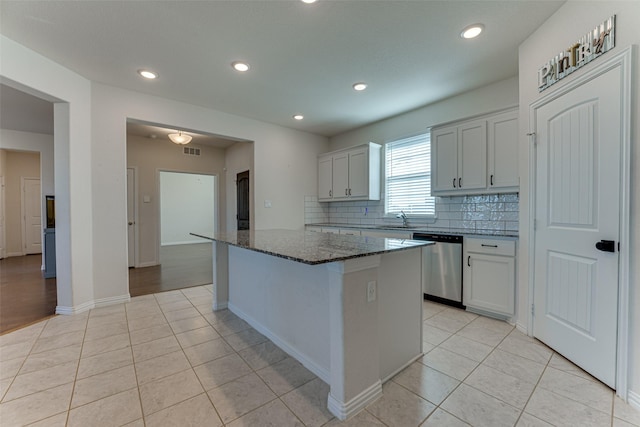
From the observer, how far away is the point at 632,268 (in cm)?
154

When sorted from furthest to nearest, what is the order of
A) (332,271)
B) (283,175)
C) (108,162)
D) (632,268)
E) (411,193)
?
(283,175)
(411,193)
(108,162)
(632,268)
(332,271)

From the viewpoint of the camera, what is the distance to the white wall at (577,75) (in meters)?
1.51

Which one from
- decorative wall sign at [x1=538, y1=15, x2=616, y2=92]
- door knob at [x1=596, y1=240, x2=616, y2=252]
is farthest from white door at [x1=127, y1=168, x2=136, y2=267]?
door knob at [x1=596, y1=240, x2=616, y2=252]

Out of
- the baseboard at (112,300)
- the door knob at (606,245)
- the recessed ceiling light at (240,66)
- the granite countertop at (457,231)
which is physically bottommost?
the baseboard at (112,300)

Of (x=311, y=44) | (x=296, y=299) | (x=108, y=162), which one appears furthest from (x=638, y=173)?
(x=108, y=162)

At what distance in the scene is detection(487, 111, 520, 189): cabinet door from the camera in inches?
109

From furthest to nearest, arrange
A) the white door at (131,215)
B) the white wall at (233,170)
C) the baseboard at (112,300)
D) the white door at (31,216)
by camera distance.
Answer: the white door at (31,216), the white wall at (233,170), the white door at (131,215), the baseboard at (112,300)

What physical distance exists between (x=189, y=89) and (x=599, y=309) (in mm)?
4400

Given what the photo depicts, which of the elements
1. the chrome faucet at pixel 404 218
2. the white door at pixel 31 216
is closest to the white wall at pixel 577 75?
the chrome faucet at pixel 404 218

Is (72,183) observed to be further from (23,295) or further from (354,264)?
(354,264)

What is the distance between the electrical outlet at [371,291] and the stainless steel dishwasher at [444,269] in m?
1.58

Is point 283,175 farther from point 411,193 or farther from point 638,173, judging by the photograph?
point 638,173

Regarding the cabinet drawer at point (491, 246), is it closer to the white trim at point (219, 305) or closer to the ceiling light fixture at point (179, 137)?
the white trim at point (219, 305)

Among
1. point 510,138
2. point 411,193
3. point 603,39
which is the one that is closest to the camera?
point 603,39
